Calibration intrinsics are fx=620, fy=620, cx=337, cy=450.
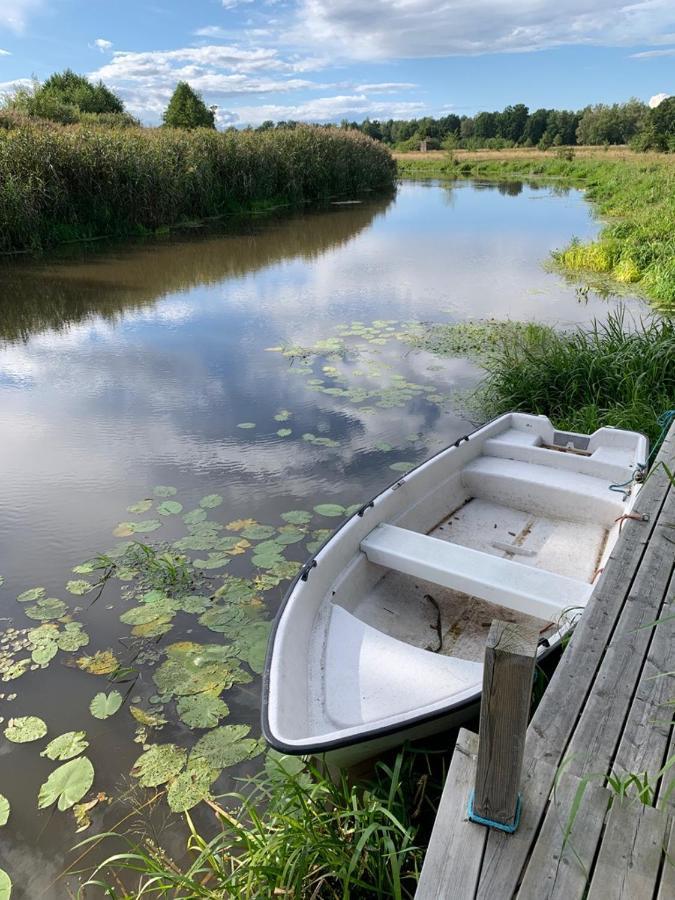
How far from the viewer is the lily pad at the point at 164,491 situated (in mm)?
4277

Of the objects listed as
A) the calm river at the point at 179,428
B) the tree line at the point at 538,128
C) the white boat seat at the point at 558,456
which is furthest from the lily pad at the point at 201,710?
the tree line at the point at 538,128

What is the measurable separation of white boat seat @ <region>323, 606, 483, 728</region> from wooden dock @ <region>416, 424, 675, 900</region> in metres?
0.42

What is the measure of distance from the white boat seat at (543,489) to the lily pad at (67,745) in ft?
8.04

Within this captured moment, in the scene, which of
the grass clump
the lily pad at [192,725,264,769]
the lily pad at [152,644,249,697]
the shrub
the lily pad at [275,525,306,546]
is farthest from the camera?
the shrub

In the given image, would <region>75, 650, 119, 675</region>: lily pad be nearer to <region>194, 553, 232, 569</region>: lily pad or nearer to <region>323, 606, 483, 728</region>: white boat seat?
<region>194, 553, 232, 569</region>: lily pad

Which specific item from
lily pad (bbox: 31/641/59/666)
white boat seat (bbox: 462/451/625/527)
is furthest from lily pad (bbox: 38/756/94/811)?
white boat seat (bbox: 462/451/625/527)

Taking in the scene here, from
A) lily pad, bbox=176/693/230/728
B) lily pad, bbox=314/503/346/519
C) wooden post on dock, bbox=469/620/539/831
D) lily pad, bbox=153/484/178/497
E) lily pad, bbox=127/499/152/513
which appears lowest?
lily pad, bbox=176/693/230/728

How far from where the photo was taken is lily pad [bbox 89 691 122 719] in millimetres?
2602

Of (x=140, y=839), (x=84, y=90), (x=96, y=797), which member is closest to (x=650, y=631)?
(x=140, y=839)

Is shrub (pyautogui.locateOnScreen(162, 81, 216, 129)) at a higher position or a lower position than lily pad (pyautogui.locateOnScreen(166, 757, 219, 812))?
higher

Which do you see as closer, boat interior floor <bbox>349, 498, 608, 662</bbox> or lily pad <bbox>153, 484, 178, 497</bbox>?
boat interior floor <bbox>349, 498, 608, 662</bbox>

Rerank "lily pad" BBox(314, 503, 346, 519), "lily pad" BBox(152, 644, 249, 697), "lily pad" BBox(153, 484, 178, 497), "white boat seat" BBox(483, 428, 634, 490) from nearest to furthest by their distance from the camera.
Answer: "lily pad" BBox(152, 644, 249, 697) < "white boat seat" BBox(483, 428, 634, 490) < "lily pad" BBox(314, 503, 346, 519) < "lily pad" BBox(153, 484, 178, 497)

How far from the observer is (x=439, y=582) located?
2799mm

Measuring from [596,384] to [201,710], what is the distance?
407cm
